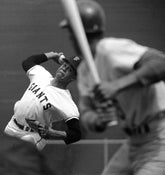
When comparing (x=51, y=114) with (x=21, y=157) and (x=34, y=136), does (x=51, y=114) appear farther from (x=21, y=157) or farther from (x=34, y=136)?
(x=21, y=157)

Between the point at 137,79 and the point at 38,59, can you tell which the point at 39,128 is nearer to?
the point at 38,59

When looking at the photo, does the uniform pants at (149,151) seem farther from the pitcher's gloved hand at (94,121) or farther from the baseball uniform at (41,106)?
the baseball uniform at (41,106)

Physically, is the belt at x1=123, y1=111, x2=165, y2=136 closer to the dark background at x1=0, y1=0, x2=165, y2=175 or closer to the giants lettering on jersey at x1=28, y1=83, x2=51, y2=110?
the giants lettering on jersey at x1=28, y1=83, x2=51, y2=110

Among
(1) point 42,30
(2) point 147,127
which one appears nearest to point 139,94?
(2) point 147,127

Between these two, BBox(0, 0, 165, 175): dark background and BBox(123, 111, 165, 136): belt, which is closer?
BBox(123, 111, 165, 136): belt

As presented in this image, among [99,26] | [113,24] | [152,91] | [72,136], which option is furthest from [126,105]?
[113,24]

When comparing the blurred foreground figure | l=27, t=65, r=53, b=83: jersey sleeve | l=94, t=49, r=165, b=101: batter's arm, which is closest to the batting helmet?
the blurred foreground figure

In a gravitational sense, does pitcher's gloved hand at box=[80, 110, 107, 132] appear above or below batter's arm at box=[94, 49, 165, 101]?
below
